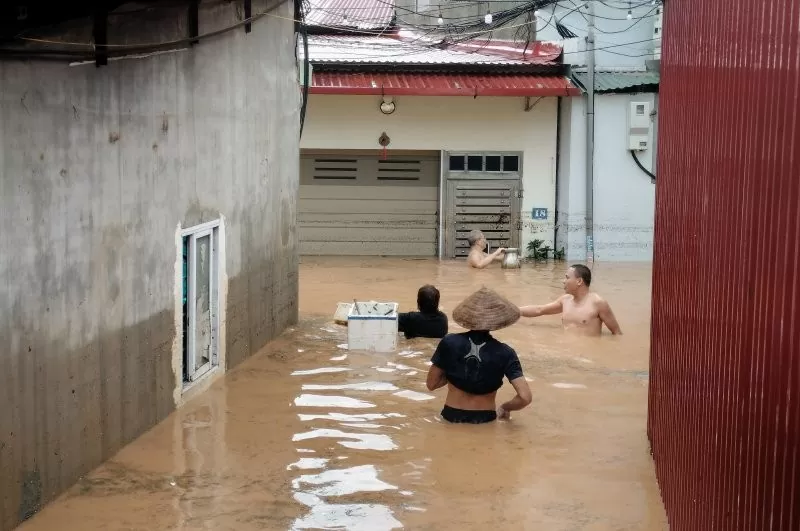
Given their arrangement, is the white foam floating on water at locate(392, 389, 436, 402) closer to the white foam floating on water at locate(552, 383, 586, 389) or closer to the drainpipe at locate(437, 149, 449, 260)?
the white foam floating on water at locate(552, 383, 586, 389)

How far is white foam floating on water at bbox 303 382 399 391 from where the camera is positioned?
36.0 ft

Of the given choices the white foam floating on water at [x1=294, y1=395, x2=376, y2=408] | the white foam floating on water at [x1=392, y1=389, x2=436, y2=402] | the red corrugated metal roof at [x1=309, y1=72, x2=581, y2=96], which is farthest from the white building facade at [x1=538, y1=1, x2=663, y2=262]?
the white foam floating on water at [x1=294, y1=395, x2=376, y2=408]

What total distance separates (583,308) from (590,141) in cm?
772

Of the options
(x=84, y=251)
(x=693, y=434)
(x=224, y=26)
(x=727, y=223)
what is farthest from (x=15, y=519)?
(x=224, y=26)

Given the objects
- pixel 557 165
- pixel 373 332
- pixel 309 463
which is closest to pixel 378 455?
pixel 309 463

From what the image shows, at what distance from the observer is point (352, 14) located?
80.8ft

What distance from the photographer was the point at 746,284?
4754mm

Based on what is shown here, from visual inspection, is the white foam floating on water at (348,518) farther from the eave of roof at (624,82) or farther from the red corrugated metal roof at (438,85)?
the eave of roof at (624,82)

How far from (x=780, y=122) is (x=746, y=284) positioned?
88cm

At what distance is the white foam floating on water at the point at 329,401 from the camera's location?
10.4m

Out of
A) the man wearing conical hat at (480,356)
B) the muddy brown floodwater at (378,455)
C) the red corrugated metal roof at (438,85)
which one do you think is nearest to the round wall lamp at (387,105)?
the red corrugated metal roof at (438,85)

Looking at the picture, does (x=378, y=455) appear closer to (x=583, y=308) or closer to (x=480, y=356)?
(x=480, y=356)

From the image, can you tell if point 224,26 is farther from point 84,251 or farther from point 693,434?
point 693,434

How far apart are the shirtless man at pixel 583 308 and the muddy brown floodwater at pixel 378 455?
250 mm
